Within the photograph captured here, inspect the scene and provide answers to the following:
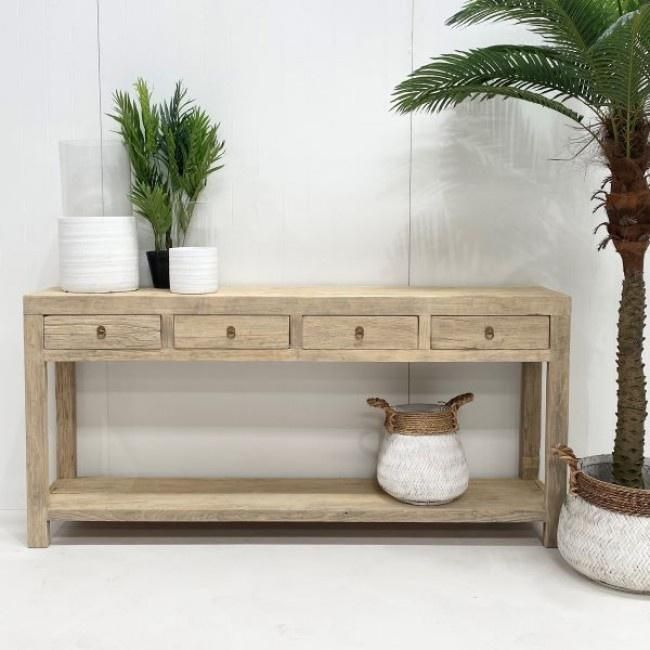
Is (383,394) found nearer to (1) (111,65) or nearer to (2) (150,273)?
(2) (150,273)

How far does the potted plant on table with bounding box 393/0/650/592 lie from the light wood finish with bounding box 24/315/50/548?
54.6 inches

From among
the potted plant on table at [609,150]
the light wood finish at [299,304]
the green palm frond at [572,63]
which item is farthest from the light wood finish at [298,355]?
the green palm frond at [572,63]

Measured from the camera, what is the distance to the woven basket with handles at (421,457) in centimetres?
272

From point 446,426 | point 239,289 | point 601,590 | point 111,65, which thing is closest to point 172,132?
point 111,65

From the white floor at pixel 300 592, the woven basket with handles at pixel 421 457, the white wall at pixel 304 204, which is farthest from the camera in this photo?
the white wall at pixel 304 204

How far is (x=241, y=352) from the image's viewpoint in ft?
8.67

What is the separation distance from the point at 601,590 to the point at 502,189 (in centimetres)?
140

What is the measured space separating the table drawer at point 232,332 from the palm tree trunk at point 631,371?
1026mm

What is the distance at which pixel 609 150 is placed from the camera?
94.9 inches

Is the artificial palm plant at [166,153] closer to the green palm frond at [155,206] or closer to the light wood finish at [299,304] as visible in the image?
the green palm frond at [155,206]

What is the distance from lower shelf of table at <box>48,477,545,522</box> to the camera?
2.71 meters

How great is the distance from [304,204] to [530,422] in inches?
44.7

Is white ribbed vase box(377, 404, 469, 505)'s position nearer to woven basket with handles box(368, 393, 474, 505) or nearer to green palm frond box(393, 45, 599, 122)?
woven basket with handles box(368, 393, 474, 505)

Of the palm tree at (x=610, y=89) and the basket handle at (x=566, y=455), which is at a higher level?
the palm tree at (x=610, y=89)
